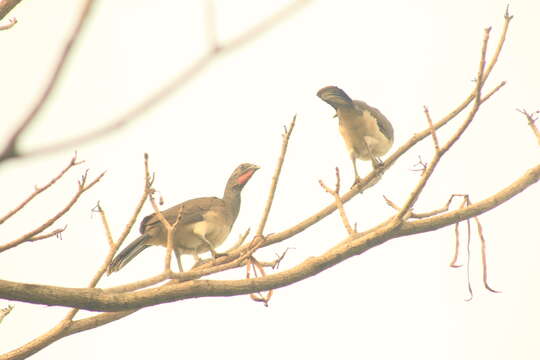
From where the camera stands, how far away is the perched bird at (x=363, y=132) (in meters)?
6.53

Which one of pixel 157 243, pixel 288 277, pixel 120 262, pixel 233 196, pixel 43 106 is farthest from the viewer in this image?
pixel 233 196

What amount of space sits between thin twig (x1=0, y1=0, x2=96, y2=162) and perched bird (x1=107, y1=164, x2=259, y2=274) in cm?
396

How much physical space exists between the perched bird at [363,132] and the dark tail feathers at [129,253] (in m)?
2.02

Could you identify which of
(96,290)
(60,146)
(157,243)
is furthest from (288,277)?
(157,243)

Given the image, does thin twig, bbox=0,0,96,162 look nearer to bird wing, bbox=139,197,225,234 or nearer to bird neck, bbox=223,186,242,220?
bird wing, bbox=139,197,225,234

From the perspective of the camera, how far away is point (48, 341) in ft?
10.1

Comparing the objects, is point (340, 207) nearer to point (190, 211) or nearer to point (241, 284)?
point (241, 284)

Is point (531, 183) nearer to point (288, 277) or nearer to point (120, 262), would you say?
point (288, 277)

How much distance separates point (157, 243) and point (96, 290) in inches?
116

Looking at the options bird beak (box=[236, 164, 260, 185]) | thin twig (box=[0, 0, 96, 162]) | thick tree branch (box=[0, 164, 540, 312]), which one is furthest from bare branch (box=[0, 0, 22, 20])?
bird beak (box=[236, 164, 260, 185])

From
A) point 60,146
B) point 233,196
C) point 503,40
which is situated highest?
point 233,196

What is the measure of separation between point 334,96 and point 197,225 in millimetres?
1491

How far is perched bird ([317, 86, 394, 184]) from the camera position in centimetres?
653

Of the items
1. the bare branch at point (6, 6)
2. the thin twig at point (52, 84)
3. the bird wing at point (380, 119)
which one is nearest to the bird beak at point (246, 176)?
the bird wing at point (380, 119)
